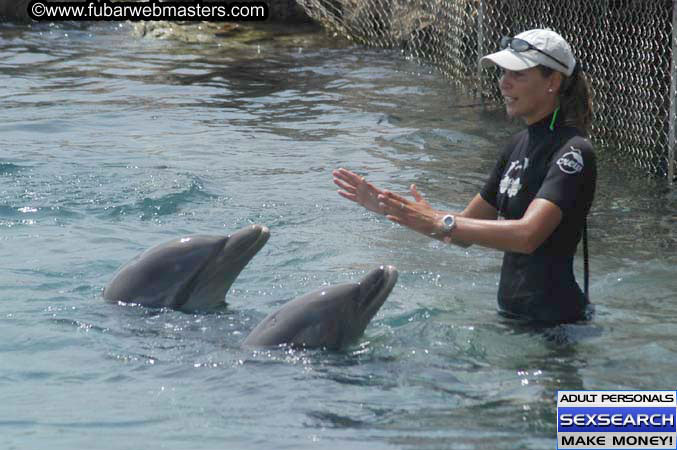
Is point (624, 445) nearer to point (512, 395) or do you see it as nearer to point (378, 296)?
point (512, 395)

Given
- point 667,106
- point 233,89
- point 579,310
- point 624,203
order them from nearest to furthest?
point 579,310, point 624,203, point 667,106, point 233,89

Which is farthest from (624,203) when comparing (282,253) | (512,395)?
(512,395)

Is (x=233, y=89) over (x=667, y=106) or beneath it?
beneath

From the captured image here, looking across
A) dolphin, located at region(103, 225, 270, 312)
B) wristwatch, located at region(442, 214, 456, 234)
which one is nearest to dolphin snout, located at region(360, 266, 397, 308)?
wristwatch, located at region(442, 214, 456, 234)

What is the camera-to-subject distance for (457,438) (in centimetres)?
432

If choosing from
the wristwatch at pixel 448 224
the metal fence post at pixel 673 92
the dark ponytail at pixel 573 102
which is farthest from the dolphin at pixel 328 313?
the metal fence post at pixel 673 92

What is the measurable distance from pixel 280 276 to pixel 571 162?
272 cm

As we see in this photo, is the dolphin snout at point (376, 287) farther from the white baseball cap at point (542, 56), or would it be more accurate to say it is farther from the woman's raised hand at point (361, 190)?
the white baseball cap at point (542, 56)

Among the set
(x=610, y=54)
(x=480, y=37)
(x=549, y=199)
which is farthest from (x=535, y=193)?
(x=480, y=37)

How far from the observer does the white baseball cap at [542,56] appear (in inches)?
189

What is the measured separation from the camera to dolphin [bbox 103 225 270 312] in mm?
5520

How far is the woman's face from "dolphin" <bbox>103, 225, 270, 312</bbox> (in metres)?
1.38

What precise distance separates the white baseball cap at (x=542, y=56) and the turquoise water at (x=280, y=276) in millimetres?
1173

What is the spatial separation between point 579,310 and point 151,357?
6.37 ft
